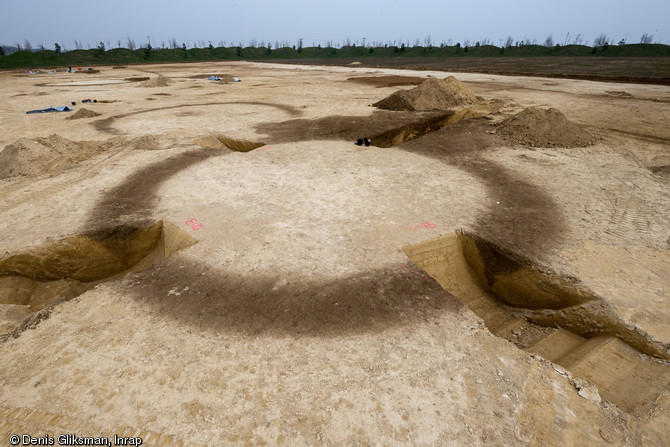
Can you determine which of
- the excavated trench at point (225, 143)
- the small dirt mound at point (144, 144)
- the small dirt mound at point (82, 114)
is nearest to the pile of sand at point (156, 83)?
the small dirt mound at point (82, 114)

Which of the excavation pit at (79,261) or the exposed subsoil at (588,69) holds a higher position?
the exposed subsoil at (588,69)

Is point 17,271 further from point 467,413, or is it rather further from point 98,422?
point 467,413

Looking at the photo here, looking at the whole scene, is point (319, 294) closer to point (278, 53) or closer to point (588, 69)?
point (588, 69)

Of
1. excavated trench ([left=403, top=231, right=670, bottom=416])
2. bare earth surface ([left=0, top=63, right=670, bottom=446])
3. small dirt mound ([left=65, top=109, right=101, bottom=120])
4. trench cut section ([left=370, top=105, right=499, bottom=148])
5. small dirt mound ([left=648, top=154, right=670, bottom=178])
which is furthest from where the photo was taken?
small dirt mound ([left=65, top=109, right=101, bottom=120])

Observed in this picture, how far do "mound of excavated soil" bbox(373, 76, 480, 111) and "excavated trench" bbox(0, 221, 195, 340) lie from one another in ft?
36.7

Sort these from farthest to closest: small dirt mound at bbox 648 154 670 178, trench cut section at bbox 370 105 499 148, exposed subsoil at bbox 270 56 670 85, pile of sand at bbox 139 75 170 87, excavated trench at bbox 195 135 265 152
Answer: exposed subsoil at bbox 270 56 670 85 → pile of sand at bbox 139 75 170 87 → trench cut section at bbox 370 105 499 148 → excavated trench at bbox 195 135 265 152 → small dirt mound at bbox 648 154 670 178

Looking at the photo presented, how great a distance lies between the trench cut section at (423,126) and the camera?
1097 centimetres

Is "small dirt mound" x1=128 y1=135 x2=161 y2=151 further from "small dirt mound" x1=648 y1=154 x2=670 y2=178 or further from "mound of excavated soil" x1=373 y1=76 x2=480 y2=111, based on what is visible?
"small dirt mound" x1=648 y1=154 x2=670 y2=178

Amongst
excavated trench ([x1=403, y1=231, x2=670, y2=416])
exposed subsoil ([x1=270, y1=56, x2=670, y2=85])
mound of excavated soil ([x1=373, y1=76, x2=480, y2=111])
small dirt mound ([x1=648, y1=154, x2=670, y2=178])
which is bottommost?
excavated trench ([x1=403, y1=231, x2=670, y2=416])

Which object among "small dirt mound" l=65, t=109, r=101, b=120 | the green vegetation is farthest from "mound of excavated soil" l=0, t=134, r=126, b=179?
the green vegetation

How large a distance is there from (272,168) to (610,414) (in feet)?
22.6

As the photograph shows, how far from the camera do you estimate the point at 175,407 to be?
276 centimetres

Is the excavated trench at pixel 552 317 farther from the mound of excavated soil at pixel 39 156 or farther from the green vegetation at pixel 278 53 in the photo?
the green vegetation at pixel 278 53

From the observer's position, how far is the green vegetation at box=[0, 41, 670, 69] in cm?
4975
